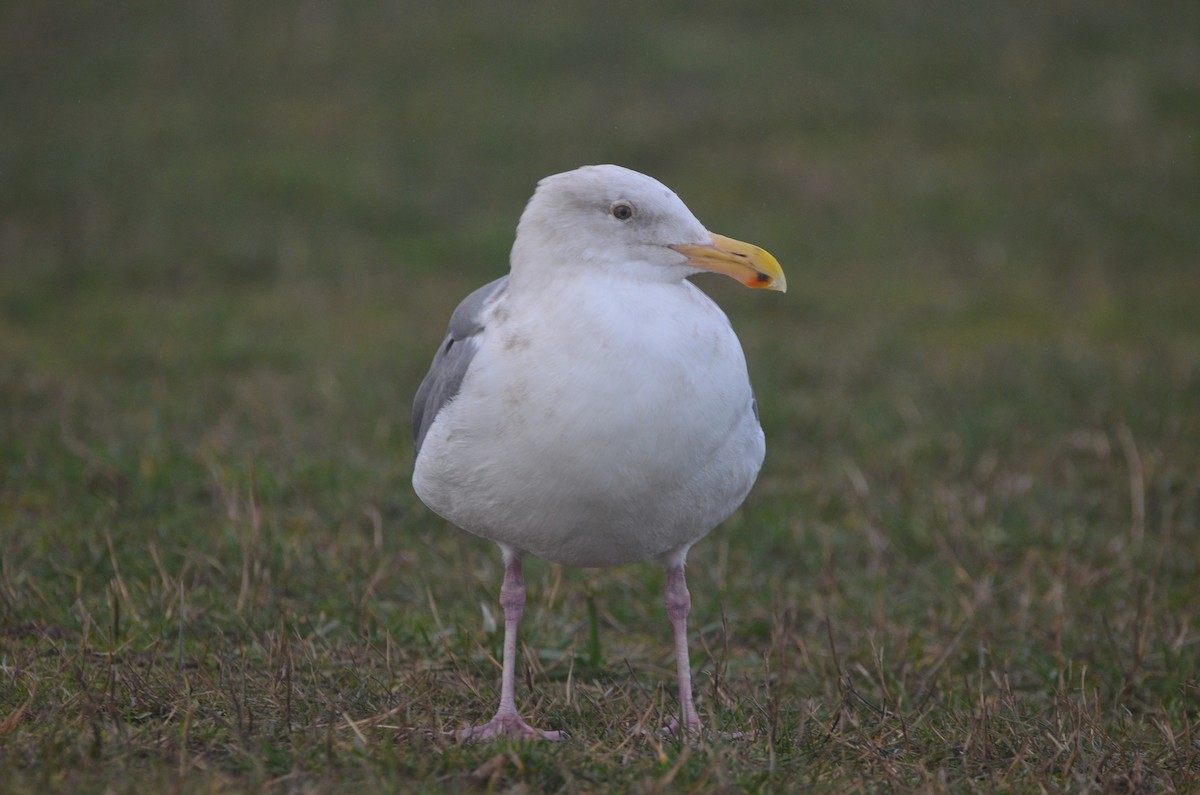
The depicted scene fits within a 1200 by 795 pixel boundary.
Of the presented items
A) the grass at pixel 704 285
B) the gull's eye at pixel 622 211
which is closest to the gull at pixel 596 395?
the gull's eye at pixel 622 211

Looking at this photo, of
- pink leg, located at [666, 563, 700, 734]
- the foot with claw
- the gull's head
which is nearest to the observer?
the foot with claw

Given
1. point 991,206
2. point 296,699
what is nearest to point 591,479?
point 296,699

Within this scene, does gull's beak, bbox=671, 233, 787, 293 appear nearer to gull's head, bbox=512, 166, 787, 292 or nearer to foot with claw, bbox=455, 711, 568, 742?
gull's head, bbox=512, 166, 787, 292

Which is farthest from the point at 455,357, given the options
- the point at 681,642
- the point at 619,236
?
the point at 681,642

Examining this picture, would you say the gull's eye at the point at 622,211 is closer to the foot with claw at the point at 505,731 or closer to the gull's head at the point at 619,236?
the gull's head at the point at 619,236

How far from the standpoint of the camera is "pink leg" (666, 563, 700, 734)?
12.2ft

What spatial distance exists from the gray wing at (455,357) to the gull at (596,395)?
1 cm

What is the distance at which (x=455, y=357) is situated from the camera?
3771mm

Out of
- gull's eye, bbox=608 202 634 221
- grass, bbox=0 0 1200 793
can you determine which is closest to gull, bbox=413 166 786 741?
gull's eye, bbox=608 202 634 221

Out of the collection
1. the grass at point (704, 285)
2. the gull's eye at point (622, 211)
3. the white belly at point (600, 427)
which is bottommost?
the grass at point (704, 285)

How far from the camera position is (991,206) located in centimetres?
1045

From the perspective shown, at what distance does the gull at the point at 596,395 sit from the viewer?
3.31 metres

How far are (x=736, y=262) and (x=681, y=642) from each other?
1138 millimetres

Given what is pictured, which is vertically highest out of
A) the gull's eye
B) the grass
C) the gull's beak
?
the gull's eye
